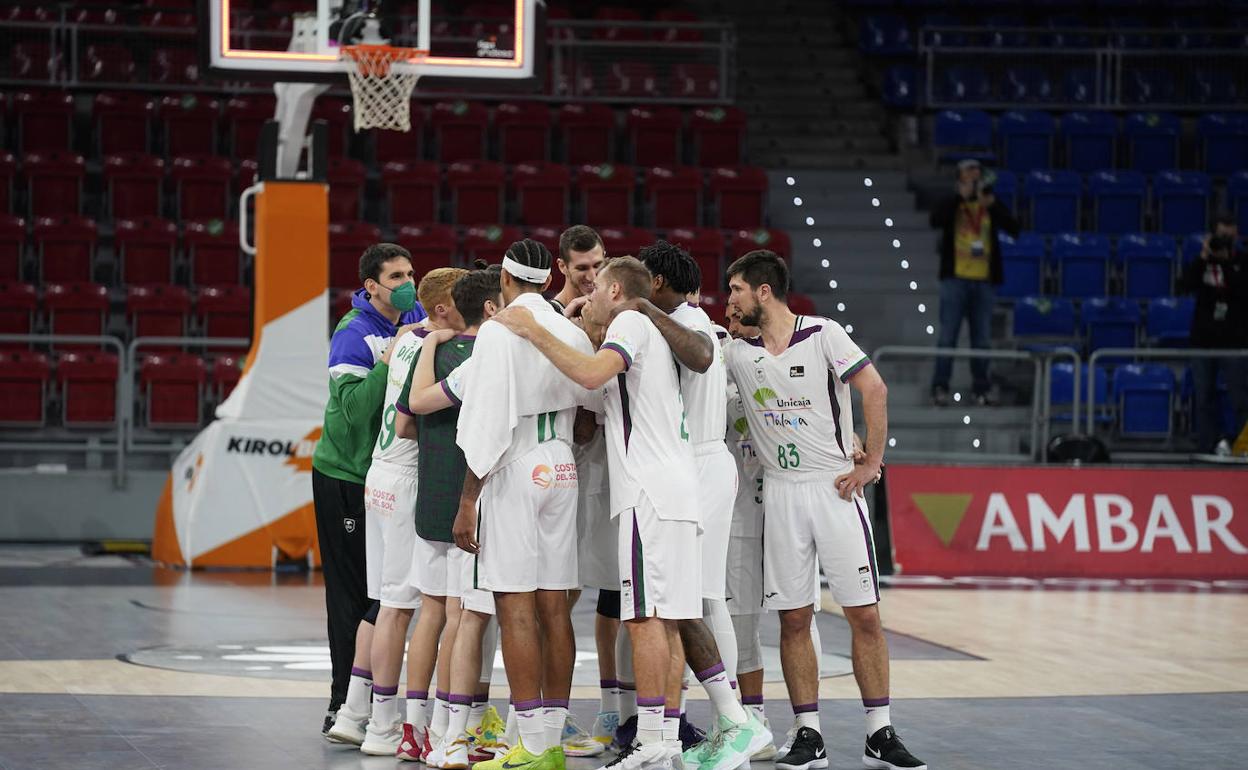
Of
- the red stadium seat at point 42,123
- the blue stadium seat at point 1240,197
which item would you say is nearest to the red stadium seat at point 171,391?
the red stadium seat at point 42,123

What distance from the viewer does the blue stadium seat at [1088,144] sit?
22000mm

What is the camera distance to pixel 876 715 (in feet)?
24.9

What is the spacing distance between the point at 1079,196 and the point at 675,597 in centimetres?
1516

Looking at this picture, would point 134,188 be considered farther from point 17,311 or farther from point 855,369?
point 855,369

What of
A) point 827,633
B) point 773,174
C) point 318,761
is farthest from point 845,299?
point 318,761

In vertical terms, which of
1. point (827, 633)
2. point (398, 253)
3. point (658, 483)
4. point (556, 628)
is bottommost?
point (827, 633)

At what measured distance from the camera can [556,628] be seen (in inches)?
284

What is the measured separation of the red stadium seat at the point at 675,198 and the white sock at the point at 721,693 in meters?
13.0

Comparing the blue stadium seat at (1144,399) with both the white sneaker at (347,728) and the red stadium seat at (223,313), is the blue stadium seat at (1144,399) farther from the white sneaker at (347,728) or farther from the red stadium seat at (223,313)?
the white sneaker at (347,728)

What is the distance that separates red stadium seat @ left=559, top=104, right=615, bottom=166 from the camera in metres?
21.0

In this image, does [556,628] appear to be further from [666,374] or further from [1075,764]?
[1075,764]

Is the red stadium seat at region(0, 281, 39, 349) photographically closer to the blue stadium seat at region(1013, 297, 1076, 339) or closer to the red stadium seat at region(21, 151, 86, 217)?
the red stadium seat at region(21, 151, 86, 217)

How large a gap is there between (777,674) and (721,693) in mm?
2710

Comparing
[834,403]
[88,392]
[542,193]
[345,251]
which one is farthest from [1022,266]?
[834,403]
